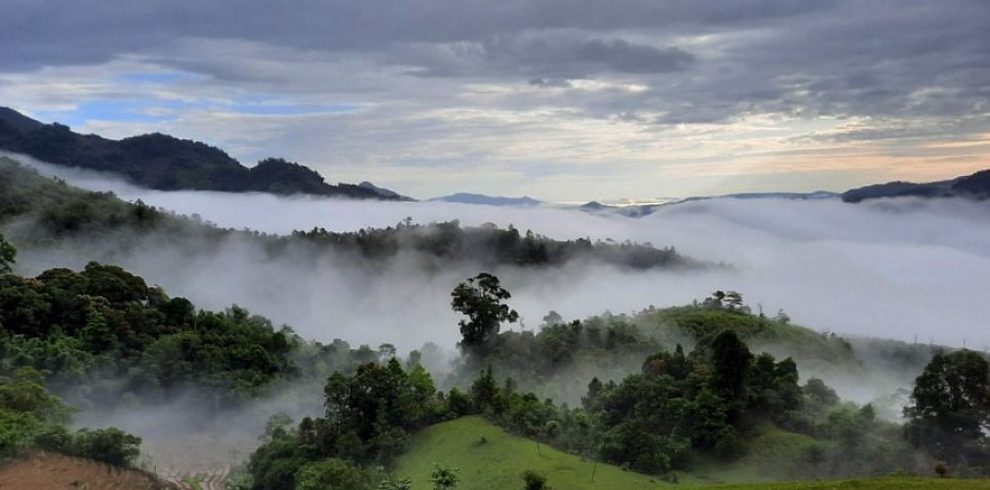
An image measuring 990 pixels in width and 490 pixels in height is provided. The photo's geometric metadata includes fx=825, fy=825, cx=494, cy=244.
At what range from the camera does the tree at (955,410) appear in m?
31.8

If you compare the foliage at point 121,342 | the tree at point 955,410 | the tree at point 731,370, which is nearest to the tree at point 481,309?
the foliage at point 121,342

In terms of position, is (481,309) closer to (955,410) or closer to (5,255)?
(955,410)

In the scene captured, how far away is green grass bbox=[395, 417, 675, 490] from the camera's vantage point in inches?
1232

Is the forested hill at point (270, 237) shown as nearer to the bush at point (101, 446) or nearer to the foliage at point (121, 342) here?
the foliage at point (121, 342)

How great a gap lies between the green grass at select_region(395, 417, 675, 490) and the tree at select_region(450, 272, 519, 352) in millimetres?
17273

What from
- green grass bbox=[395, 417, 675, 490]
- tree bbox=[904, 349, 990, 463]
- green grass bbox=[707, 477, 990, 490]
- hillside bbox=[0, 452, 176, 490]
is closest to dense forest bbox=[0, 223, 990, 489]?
tree bbox=[904, 349, 990, 463]

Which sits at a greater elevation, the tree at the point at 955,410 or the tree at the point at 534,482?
the tree at the point at 955,410

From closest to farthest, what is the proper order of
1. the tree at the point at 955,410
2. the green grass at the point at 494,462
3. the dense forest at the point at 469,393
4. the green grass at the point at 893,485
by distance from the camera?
the green grass at the point at 893,485 < the green grass at the point at 494,462 < the tree at the point at 955,410 < the dense forest at the point at 469,393

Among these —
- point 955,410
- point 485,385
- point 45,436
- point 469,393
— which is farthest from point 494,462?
point 45,436

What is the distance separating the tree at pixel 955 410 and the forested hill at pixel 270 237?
81.8 meters

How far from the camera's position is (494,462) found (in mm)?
34531

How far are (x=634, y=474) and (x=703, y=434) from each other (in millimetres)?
4878

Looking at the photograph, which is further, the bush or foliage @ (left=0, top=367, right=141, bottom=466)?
the bush

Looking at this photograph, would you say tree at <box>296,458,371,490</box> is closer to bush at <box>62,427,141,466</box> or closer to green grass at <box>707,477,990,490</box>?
bush at <box>62,427,141,466</box>
